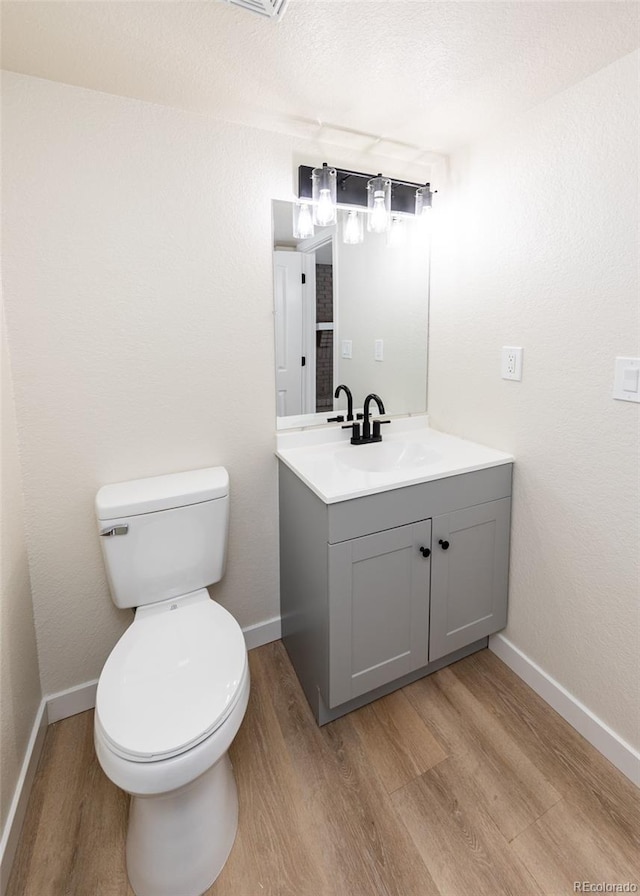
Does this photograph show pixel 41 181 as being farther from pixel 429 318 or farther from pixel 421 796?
pixel 421 796

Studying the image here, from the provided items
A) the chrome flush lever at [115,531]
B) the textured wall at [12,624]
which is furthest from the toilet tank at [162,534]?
the textured wall at [12,624]

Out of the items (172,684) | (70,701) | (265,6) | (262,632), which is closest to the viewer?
(265,6)

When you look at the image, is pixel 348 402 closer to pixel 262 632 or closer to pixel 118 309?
pixel 118 309

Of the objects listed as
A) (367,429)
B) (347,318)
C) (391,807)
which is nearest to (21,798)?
(391,807)

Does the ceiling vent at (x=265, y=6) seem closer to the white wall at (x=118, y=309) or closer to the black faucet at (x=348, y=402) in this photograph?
the white wall at (x=118, y=309)

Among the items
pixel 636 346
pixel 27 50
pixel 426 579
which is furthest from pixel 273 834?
pixel 27 50

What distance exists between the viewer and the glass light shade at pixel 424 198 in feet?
6.06

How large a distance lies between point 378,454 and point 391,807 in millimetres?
1175

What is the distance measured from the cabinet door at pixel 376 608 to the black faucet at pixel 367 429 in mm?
498

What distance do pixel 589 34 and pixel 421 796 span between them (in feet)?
7.04

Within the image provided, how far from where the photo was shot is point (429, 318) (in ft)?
6.77

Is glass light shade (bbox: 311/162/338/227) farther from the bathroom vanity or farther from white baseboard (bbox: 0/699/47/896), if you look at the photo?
white baseboard (bbox: 0/699/47/896)

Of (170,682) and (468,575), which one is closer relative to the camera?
(170,682)

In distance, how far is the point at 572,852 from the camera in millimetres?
1185
